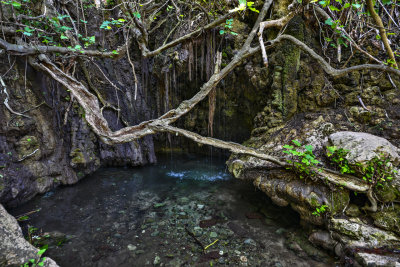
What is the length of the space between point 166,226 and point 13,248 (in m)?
2.08

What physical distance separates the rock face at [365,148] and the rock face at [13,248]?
430cm

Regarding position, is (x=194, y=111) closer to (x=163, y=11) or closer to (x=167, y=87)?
(x=167, y=87)

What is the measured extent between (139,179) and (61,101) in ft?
10.3

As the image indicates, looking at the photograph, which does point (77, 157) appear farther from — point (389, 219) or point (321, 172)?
point (389, 219)

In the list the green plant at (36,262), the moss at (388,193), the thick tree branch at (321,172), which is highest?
the thick tree branch at (321,172)

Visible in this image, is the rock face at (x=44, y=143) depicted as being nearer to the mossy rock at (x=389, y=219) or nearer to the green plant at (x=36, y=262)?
the green plant at (x=36, y=262)

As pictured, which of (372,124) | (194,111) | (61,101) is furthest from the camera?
(194,111)

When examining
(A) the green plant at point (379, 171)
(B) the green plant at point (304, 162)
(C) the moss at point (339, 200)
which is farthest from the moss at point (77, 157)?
(A) the green plant at point (379, 171)

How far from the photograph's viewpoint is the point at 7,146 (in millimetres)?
3705

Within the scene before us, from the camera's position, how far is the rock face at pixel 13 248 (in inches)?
77.9

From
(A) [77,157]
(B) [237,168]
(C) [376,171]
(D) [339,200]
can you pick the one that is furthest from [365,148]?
(A) [77,157]

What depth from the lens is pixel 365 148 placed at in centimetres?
273

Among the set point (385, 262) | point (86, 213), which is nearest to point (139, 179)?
point (86, 213)

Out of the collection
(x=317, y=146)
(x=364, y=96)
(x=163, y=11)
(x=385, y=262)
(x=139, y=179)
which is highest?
(x=163, y=11)
